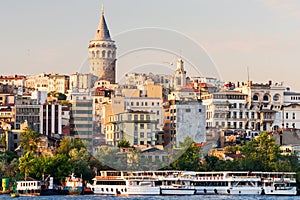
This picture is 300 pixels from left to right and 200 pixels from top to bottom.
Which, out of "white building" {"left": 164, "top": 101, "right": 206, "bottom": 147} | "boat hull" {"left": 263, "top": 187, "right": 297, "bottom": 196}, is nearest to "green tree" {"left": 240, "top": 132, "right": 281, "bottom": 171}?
"white building" {"left": 164, "top": 101, "right": 206, "bottom": 147}

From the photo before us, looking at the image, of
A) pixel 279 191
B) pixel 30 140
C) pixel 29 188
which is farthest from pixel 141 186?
pixel 30 140

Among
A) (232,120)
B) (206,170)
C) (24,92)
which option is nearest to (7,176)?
(206,170)

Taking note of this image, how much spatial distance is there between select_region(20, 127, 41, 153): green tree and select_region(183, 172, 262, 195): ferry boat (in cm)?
1400

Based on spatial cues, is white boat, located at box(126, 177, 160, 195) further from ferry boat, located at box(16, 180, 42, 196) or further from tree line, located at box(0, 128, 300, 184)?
ferry boat, located at box(16, 180, 42, 196)

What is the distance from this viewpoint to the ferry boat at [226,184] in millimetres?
60000

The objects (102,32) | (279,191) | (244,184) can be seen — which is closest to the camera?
Answer: (279,191)

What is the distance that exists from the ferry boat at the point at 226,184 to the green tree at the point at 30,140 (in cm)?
1400

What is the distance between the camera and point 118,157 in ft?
212

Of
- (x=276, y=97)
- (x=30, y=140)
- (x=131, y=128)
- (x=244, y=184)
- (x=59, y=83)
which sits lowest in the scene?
(x=244, y=184)

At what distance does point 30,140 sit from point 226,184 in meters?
16.2

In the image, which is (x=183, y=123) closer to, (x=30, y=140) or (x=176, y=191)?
(x=30, y=140)

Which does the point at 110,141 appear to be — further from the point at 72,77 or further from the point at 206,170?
the point at 72,77

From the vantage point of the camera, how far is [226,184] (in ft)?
A: 198

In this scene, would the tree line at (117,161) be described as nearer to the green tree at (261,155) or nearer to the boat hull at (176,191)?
the green tree at (261,155)
